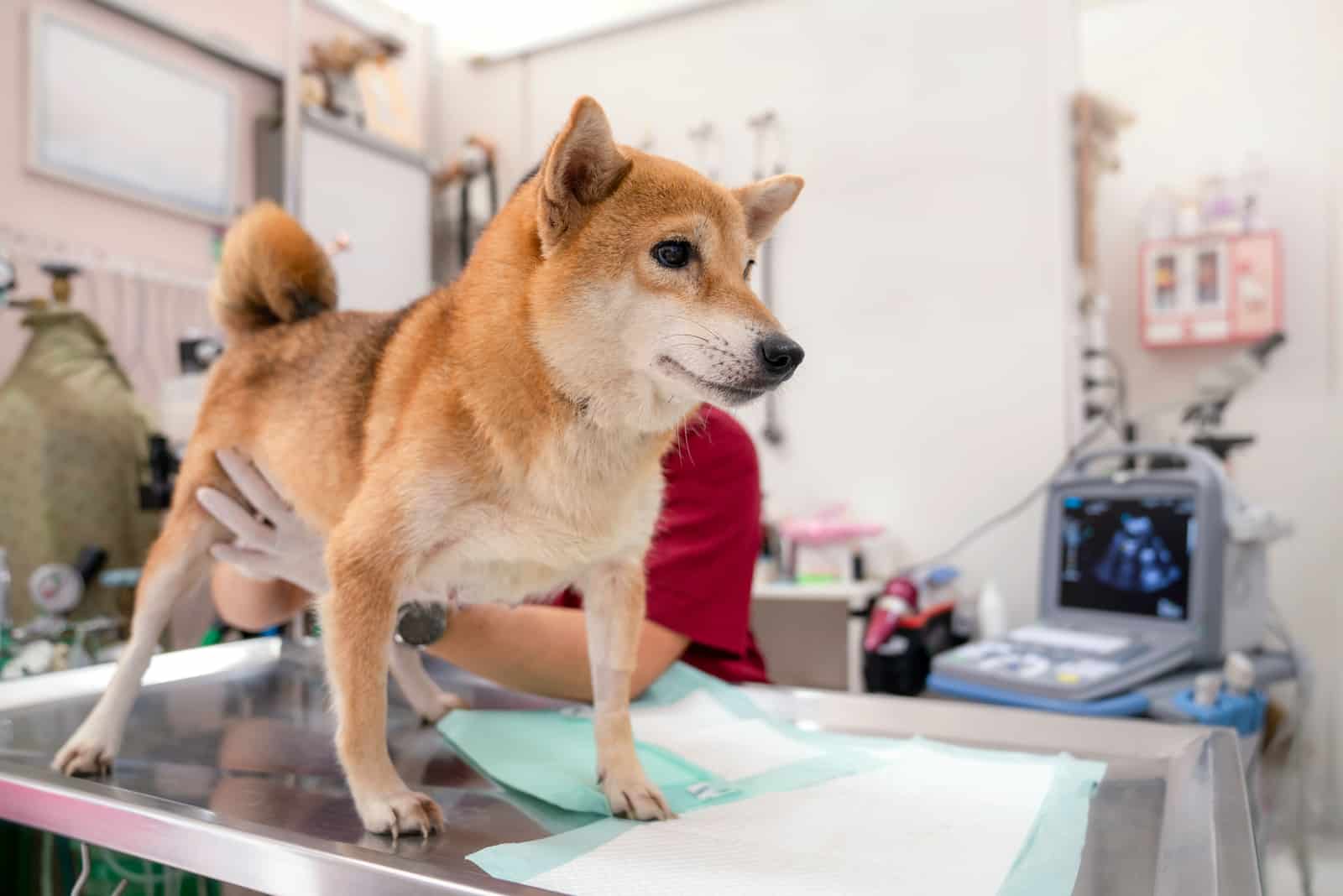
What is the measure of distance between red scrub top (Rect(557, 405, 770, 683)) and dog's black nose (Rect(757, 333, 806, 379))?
1.83 ft

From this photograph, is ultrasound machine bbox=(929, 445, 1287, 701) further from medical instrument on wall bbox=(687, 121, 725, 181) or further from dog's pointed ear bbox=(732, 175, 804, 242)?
medical instrument on wall bbox=(687, 121, 725, 181)

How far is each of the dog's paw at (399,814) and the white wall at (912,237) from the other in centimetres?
243

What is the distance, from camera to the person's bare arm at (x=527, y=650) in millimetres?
1026

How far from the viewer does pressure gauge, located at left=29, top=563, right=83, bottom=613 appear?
185 cm

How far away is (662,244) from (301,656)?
99 cm

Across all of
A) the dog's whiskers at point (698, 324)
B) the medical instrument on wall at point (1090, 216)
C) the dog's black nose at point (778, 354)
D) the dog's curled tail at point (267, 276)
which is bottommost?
the dog's black nose at point (778, 354)

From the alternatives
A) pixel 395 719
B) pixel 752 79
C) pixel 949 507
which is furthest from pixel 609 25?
pixel 395 719

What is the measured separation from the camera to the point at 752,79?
326 centimetres

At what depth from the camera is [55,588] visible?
6.14ft

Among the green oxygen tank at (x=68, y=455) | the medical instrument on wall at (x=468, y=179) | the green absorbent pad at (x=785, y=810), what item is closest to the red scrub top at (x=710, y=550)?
the green absorbent pad at (x=785, y=810)

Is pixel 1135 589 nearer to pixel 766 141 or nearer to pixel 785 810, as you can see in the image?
pixel 785 810

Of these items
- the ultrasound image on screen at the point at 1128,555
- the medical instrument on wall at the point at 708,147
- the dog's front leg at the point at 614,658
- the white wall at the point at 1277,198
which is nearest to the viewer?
the dog's front leg at the point at 614,658

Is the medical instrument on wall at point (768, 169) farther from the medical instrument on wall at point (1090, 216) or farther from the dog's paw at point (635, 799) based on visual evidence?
the dog's paw at point (635, 799)

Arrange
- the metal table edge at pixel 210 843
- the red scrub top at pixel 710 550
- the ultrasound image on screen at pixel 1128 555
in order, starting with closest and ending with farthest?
the metal table edge at pixel 210 843 → the red scrub top at pixel 710 550 → the ultrasound image on screen at pixel 1128 555
